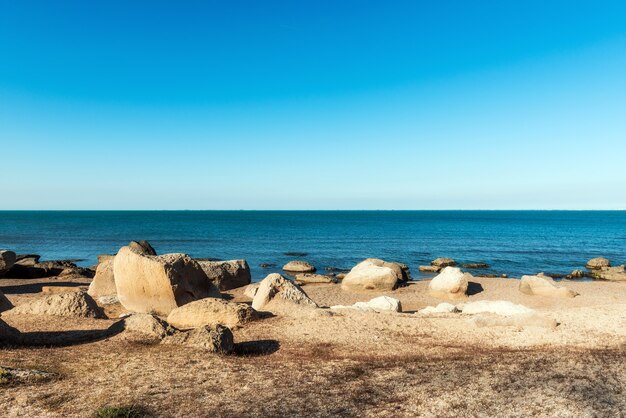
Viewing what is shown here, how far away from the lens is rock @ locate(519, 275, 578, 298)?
91.8 ft

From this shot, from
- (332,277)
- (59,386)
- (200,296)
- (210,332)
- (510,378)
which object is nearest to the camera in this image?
(59,386)

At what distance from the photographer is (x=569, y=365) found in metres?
11.1

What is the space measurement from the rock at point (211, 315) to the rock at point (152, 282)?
9.03 feet

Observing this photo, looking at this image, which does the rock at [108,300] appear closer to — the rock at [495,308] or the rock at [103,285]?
the rock at [103,285]

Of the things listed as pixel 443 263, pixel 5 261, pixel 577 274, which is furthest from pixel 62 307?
pixel 577 274

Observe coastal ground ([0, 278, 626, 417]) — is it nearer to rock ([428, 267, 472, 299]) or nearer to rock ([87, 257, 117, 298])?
rock ([87, 257, 117, 298])

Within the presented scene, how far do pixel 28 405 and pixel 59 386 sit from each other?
103 centimetres

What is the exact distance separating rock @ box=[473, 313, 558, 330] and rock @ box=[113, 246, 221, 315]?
461 inches

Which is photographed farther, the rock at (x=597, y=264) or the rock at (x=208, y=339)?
the rock at (x=597, y=264)

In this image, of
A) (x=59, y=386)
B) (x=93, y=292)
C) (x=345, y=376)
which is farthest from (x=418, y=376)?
(x=93, y=292)

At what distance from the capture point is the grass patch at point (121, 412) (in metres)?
7.57

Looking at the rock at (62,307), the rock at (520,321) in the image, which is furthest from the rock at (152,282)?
the rock at (520,321)

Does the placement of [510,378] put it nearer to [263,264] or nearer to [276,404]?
[276,404]

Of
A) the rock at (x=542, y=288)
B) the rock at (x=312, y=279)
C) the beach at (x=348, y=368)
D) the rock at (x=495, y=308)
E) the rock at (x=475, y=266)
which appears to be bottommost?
the rock at (x=475, y=266)
